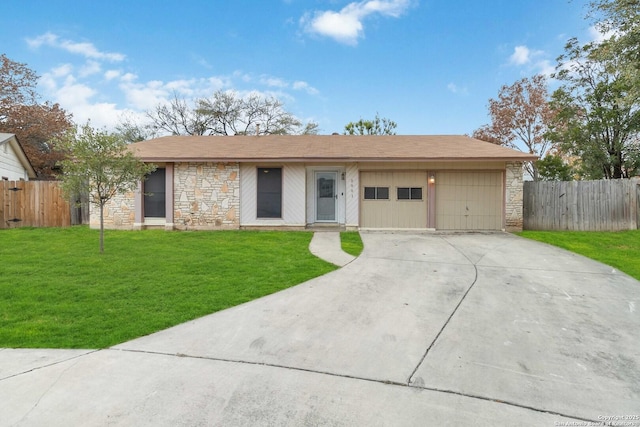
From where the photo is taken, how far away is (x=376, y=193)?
11328 millimetres

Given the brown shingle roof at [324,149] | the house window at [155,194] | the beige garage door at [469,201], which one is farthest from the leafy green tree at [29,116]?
the beige garage door at [469,201]

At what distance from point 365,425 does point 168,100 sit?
29549mm

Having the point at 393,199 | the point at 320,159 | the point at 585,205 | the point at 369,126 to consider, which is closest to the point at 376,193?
the point at 393,199

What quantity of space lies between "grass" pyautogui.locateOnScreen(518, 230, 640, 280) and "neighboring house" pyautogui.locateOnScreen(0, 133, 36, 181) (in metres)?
22.3

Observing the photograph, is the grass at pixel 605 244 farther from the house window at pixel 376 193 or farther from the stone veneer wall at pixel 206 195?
the stone veneer wall at pixel 206 195

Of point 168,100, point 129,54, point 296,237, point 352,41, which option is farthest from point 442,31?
point 168,100

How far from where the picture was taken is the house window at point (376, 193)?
37.2 feet

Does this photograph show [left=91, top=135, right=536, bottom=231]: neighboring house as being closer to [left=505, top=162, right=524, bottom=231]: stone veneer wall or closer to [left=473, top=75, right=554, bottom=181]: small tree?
[left=505, top=162, right=524, bottom=231]: stone veneer wall

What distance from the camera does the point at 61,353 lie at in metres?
3.00

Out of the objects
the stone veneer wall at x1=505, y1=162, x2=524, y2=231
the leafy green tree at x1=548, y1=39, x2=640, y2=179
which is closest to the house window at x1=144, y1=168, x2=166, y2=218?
the stone veneer wall at x1=505, y1=162, x2=524, y2=231

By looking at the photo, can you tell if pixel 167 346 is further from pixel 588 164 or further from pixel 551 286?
pixel 588 164

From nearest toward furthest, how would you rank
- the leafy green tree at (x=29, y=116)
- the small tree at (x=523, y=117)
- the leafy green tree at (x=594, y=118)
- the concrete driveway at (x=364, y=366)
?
the concrete driveway at (x=364, y=366) → the leafy green tree at (x=594, y=118) → the leafy green tree at (x=29, y=116) → the small tree at (x=523, y=117)

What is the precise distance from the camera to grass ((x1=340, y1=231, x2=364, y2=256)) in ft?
25.5

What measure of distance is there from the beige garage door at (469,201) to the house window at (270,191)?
218 inches
